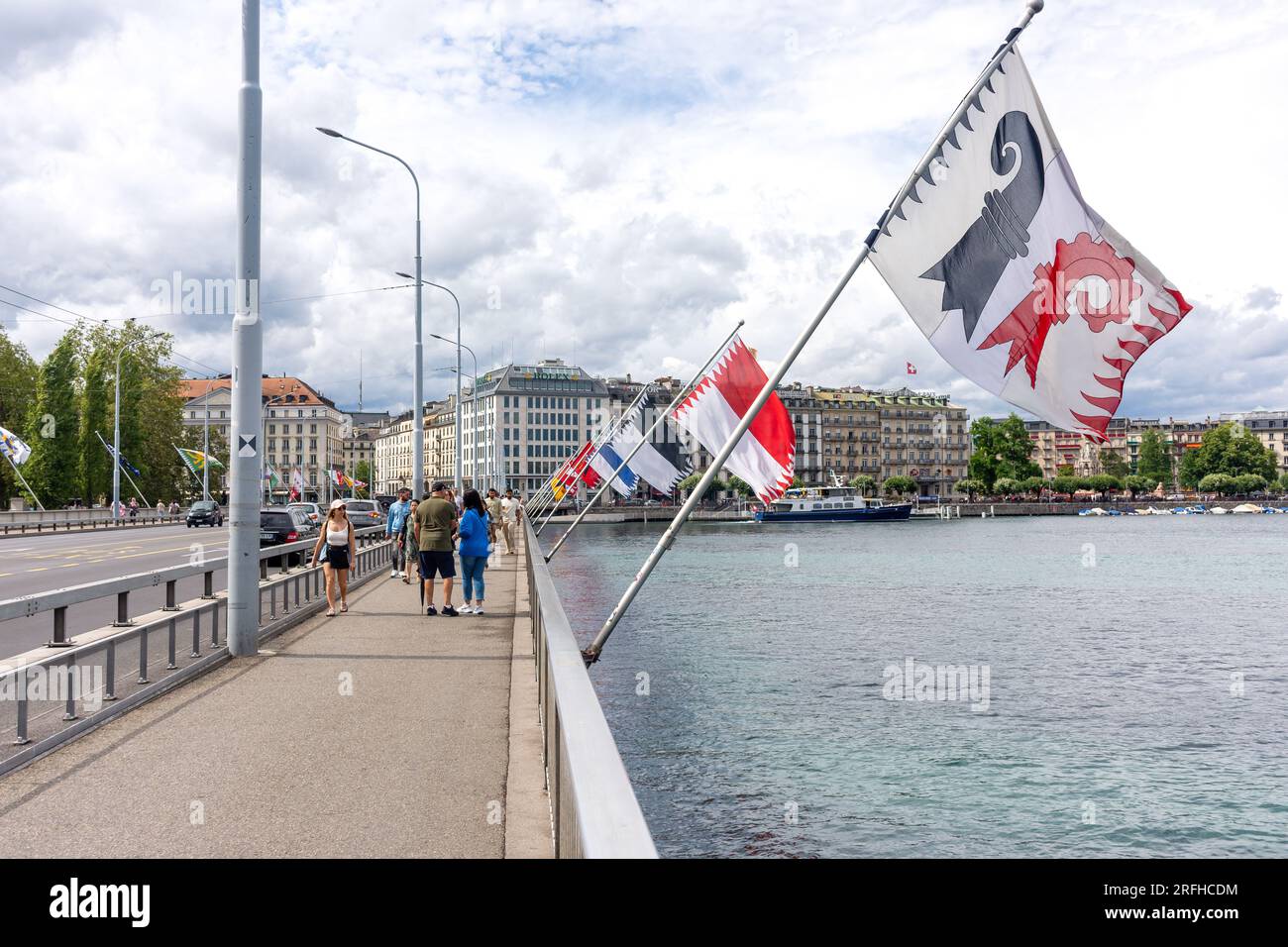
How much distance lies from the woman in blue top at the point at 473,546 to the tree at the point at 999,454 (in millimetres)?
166140

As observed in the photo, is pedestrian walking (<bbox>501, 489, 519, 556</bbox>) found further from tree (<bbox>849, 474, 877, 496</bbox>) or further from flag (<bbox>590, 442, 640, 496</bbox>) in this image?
tree (<bbox>849, 474, 877, 496</bbox>)

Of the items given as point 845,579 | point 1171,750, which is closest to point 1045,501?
point 845,579

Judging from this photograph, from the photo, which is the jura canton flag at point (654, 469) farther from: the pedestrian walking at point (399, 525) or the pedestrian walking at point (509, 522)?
the pedestrian walking at point (509, 522)

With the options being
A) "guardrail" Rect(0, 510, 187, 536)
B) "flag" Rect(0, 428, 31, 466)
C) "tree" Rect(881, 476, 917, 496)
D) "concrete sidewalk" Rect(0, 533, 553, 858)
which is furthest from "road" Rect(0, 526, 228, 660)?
"tree" Rect(881, 476, 917, 496)

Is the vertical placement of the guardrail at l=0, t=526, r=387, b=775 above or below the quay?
above

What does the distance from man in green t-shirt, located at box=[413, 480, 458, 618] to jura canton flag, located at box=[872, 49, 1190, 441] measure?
9299mm

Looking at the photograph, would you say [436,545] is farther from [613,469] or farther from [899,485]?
[899,485]

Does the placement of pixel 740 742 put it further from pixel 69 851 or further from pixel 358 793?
pixel 69 851

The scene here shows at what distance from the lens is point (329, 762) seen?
299 inches

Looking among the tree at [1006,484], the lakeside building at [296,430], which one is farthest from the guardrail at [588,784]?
the lakeside building at [296,430]

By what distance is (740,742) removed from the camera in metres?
17.0

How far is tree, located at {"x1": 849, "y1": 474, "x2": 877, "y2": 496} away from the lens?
18575 cm

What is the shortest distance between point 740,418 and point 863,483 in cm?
17430

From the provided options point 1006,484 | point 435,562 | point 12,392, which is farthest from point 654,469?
point 1006,484
